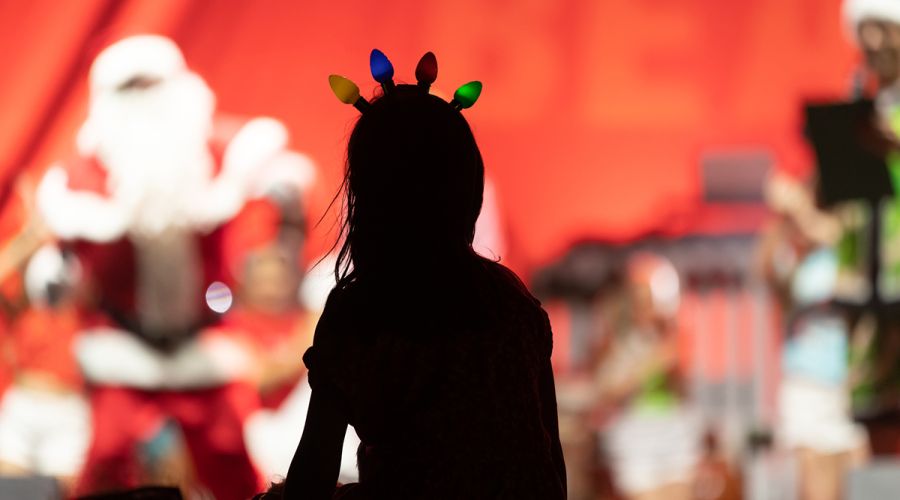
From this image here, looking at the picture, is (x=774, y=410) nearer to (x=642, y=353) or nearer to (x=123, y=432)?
(x=642, y=353)

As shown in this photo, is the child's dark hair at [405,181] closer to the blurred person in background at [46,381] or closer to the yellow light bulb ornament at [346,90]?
the yellow light bulb ornament at [346,90]

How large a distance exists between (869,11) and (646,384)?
1.09m

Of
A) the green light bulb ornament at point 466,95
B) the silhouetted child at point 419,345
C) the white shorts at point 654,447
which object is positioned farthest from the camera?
the white shorts at point 654,447

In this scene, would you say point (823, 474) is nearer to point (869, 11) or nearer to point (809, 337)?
point (809, 337)

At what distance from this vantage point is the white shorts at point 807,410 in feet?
9.50

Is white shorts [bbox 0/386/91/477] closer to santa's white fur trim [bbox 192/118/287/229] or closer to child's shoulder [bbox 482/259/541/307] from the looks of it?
santa's white fur trim [bbox 192/118/287/229]

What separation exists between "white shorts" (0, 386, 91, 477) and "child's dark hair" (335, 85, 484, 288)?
81.2 inches

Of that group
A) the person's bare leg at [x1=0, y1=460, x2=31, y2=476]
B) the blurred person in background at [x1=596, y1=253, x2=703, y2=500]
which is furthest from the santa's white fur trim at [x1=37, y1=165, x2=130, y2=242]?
the blurred person in background at [x1=596, y1=253, x2=703, y2=500]

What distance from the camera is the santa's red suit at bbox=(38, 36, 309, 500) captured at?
2.77 metres

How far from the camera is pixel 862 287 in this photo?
2.90 metres

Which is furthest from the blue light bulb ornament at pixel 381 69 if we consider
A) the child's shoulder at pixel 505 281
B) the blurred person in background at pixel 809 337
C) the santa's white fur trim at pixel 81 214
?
the blurred person in background at pixel 809 337

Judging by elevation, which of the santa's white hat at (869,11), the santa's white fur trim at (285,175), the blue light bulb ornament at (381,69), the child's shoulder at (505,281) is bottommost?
the child's shoulder at (505,281)

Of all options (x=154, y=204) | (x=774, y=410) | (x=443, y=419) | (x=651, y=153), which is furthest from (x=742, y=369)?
(x=443, y=419)

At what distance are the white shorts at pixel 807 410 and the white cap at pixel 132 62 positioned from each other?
5.56ft
